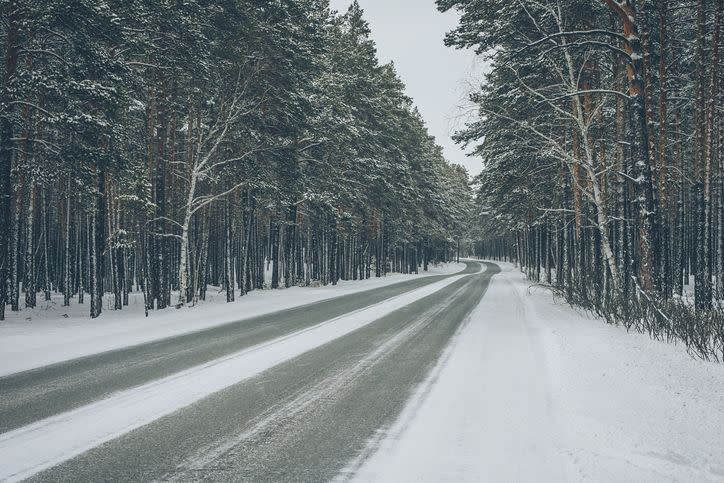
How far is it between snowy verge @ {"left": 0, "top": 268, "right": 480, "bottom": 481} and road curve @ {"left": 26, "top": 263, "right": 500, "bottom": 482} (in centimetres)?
17

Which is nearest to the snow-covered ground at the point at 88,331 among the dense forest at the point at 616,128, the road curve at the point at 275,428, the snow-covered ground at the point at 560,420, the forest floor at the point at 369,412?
the forest floor at the point at 369,412

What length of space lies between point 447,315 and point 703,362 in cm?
666

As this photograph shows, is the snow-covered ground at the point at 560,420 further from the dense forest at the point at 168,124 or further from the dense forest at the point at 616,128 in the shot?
the dense forest at the point at 168,124

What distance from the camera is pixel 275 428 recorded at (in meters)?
4.07

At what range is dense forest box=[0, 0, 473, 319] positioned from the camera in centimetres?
1185

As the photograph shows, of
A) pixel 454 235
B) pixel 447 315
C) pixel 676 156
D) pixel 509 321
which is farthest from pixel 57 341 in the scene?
pixel 454 235

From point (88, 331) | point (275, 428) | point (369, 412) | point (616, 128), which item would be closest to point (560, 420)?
point (369, 412)

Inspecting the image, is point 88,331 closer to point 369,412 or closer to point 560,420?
point 369,412

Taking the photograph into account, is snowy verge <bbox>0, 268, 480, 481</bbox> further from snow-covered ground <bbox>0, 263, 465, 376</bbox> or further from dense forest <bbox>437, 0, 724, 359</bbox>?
dense forest <bbox>437, 0, 724, 359</bbox>

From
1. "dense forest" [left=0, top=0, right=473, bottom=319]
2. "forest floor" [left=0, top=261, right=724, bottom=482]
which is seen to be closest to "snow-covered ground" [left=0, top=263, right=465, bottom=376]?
"forest floor" [left=0, top=261, right=724, bottom=482]

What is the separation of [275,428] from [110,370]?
363cm

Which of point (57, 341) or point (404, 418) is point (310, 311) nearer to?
point (57, 341)

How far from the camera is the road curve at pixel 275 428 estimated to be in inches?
126

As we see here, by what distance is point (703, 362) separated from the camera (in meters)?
6.46
